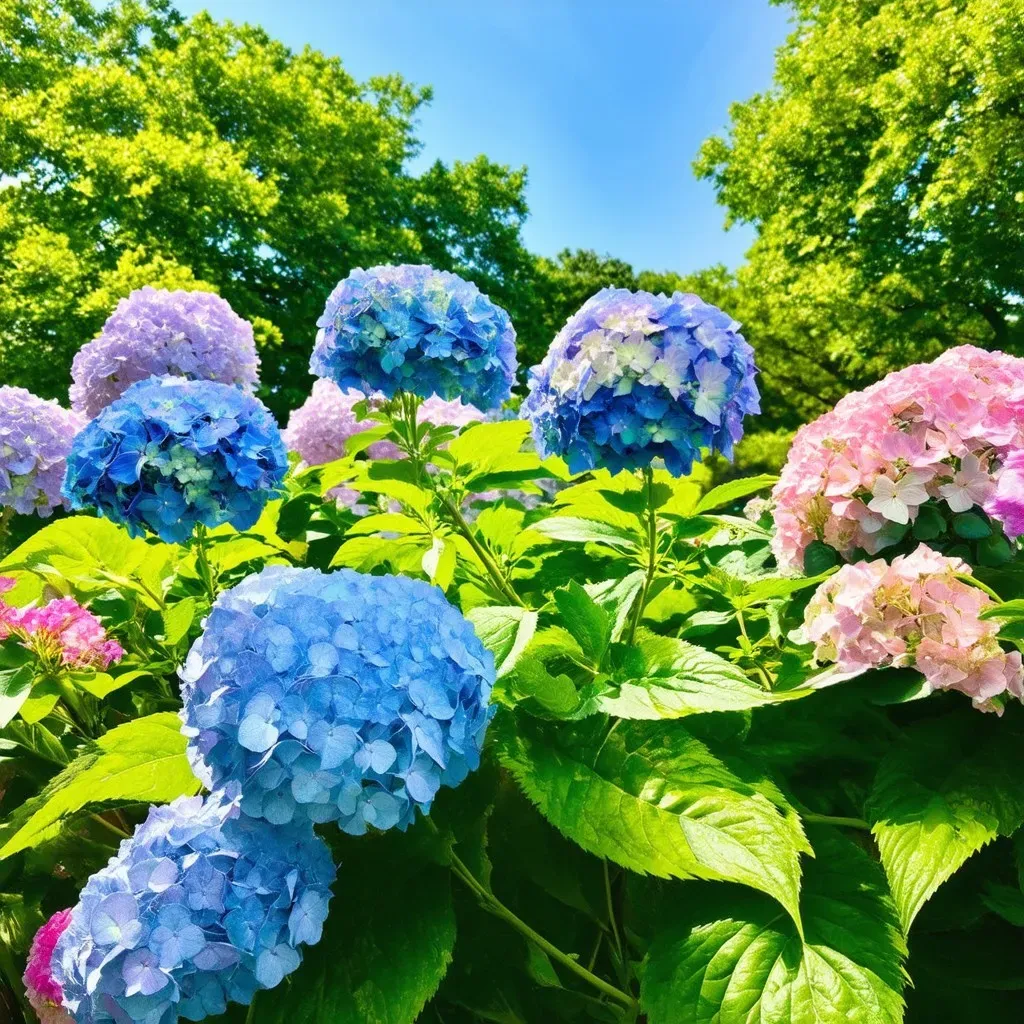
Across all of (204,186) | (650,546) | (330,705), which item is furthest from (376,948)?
(204,186)

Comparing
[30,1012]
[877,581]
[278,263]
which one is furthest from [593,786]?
[278,263]

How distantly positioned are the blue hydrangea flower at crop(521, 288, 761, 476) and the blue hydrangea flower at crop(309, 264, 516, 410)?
0.30 meters

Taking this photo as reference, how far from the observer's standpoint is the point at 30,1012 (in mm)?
1518

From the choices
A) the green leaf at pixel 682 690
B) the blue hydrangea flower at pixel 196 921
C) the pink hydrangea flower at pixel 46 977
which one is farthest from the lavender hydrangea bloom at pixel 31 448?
the green leaf at pixel 682 690

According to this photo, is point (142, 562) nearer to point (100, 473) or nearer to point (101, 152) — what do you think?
point (100, 473)

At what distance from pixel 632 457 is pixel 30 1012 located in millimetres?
1613

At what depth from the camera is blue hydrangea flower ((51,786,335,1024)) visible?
0.79 m

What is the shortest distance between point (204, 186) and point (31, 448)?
41.5 feet

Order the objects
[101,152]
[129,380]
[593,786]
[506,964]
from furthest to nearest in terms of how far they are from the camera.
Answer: [101,152]
[129,380]
[506,964]
[593,786]

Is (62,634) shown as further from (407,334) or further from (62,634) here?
(407,334)

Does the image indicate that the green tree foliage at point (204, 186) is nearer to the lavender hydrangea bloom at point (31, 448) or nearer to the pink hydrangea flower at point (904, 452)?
the lavender hydrangea bloom at point (31, 448)

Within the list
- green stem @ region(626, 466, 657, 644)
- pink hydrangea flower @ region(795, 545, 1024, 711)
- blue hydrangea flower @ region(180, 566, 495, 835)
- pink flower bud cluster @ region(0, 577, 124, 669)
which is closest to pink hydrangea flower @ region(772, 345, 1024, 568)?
pink hydrangea flower @ region(795, 545, 1024, 711)

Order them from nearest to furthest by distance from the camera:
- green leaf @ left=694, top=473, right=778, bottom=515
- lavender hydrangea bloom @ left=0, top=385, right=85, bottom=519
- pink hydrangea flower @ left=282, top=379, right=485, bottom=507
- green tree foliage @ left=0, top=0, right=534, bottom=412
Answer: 1. green leaf @ left=694, top=473, right=778, bottom=515
2. lavender hydrangea bloom @ left=0, top=385, right=85, bottom=519
3. pink hydrangea flower @ left=282, top=379, right=485, bottom=507
4. green tree foliage @ left=0, top=0, right=534, bottom=412

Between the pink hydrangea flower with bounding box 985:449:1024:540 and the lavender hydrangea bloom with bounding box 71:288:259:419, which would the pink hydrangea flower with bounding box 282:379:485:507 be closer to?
the lavender hydrangea bloom with bounding box 71:288:259:419
